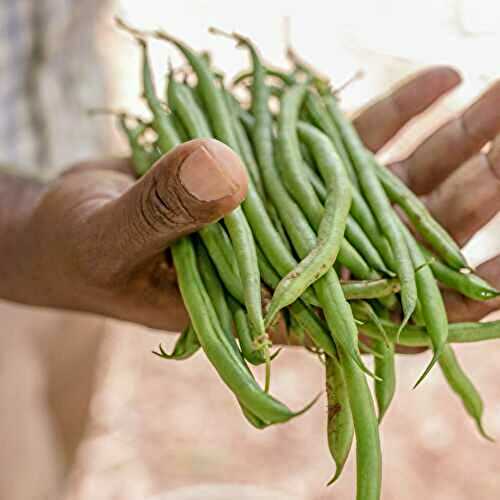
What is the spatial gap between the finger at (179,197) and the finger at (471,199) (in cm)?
34

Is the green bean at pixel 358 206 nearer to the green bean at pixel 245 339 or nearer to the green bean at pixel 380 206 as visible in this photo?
the green bean at pixel 380 206

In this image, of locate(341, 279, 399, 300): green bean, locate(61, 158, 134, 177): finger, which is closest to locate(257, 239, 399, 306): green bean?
locate(341, 279, 399, 300): green bean

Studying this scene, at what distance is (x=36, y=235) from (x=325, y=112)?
36 cm

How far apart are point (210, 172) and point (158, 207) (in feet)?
0.23

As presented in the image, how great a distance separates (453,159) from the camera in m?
1.14

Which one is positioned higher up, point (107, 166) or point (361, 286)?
point (361, 286)

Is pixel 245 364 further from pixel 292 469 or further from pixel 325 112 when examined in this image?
pixel 292 469

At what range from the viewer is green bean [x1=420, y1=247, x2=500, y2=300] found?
0.90 m

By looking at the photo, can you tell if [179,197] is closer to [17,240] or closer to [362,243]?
[362,243]

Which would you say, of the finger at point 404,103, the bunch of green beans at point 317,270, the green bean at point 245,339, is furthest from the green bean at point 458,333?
the finger at point 404,103

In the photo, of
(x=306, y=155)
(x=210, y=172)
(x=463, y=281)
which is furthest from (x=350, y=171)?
(x=210, y=172)

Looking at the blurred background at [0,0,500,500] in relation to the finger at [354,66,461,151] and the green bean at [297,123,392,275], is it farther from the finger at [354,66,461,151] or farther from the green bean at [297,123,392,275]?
the green bean at [297,123,392,275]

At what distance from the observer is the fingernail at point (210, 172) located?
29.6 inches

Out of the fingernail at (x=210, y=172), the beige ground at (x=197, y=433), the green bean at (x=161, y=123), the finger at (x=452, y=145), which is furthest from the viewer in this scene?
the beige ground at (x=197, y=433)
